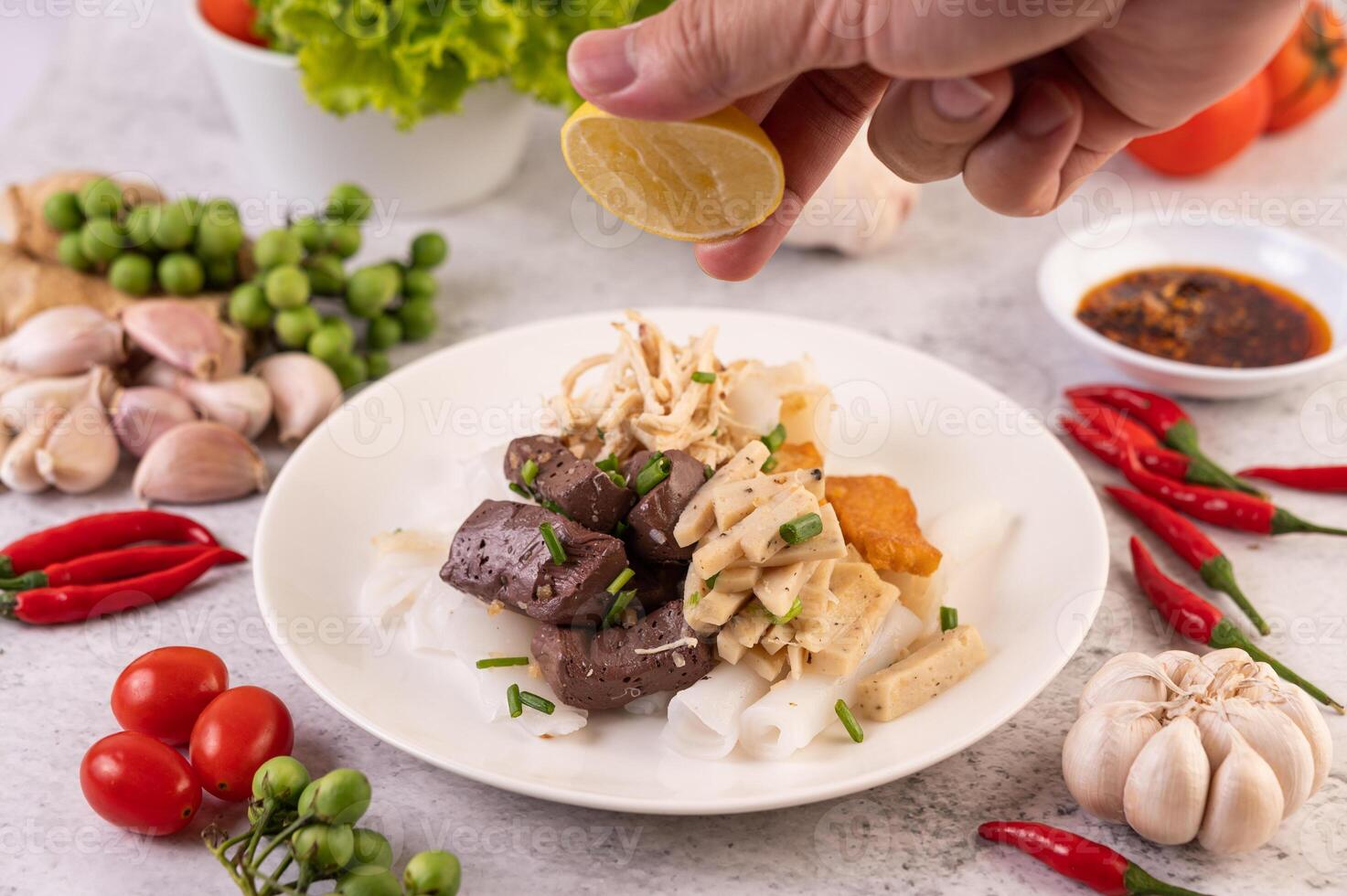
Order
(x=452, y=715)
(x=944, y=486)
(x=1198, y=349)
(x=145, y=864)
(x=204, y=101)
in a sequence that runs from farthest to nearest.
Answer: (x=204, y=101)
(x=1198, y=349)
(x=944, y=486)
(x=452, y=715)
(x=145, y=864)

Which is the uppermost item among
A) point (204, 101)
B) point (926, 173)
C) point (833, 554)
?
point (926, 173)

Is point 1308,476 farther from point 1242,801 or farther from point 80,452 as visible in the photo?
point 80,452

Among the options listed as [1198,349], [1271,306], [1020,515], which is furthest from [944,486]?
[1271,306]

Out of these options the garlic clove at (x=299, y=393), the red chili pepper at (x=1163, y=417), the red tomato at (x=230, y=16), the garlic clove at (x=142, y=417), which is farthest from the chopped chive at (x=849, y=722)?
the red tomato at (x=230, y=16)

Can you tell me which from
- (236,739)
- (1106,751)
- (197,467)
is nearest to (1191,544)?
(1106,751)

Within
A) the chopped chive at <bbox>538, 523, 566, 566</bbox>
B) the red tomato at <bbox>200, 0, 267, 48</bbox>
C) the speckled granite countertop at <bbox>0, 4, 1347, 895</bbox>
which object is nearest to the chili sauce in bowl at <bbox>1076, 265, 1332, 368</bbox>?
the speckled granite countertop at <bbox>0, 4, 1347, 895</bbox>

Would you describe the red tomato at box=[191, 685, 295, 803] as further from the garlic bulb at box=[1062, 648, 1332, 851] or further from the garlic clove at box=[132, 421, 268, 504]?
the garlic bulb at box=[1062, 648, 1332, 851]

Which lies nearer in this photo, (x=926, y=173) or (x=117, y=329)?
(x=926, y=173)

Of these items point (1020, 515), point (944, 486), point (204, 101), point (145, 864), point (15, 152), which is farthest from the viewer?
point (204, 101)

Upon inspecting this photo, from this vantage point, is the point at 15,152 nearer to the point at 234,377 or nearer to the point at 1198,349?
the point at 234,377
